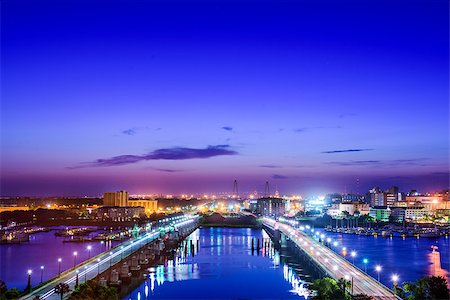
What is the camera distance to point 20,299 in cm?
1502

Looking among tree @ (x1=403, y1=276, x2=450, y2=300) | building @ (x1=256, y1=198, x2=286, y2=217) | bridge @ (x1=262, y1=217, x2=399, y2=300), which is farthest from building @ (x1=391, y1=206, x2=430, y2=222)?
tree @ (x1=403, y1=276, x2=450, y2=300)

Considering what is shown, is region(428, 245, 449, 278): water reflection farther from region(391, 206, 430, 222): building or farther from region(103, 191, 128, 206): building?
region(103, 191, 128, 206): building

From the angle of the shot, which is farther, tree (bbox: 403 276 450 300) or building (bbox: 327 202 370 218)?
building (bbox: 327 202 370 218)

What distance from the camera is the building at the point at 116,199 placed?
86.7m

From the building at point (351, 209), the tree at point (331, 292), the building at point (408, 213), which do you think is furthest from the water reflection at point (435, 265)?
the building at point (351, 209)

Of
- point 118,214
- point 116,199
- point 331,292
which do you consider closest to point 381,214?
Result: point 118,214

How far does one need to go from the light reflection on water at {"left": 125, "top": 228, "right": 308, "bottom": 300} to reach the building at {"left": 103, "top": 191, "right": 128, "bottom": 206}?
168 ft

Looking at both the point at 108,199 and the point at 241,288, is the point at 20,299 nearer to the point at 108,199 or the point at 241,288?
the point at 241,288

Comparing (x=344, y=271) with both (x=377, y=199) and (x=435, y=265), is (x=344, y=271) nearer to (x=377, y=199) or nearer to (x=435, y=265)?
(x=435, y=265)

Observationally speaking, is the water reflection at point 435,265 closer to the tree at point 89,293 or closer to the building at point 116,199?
the tree at point 89,293

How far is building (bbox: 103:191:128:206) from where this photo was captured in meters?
86.7

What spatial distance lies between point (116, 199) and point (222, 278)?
207 feet

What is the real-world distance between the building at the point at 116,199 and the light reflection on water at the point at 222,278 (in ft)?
168

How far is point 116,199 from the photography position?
285ft
